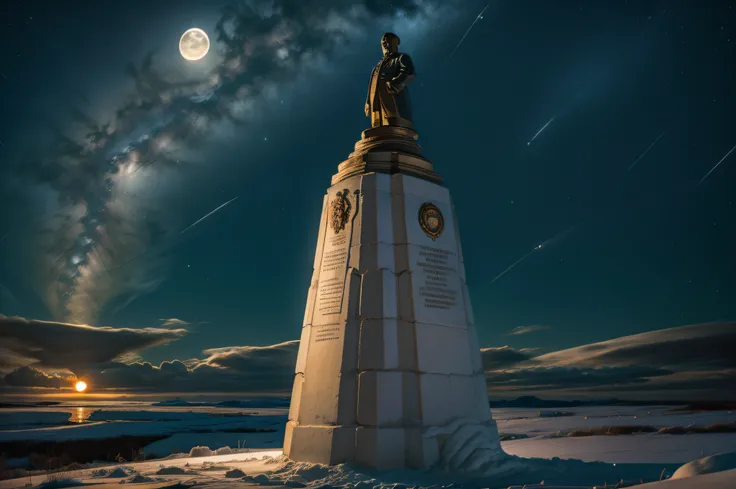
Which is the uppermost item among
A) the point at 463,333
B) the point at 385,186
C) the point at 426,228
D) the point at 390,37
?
the point at 390,37

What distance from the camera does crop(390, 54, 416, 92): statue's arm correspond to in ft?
44.9

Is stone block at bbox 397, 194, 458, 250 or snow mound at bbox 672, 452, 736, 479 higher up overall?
stone block at bbox 397, 194, 458, 250

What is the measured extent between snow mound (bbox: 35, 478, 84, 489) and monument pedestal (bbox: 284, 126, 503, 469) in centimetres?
394

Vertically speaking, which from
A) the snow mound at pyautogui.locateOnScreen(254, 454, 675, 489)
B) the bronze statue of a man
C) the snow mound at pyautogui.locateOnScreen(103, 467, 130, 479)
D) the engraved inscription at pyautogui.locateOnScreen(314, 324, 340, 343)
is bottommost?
the snow mound at pyautogui.locateOnScreen(254, 454, 675, 489)

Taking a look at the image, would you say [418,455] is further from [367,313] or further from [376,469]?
[367,313]

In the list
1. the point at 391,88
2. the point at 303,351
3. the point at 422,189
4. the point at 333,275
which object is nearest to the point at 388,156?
the point at 422,189

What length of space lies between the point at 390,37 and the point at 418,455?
9.96m

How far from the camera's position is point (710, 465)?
834 cm

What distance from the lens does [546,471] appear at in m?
10.5

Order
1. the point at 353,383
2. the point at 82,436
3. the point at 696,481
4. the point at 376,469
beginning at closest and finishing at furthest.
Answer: the point at 696,481
the point at 376,469
the point at 353,383
the point at 82,436

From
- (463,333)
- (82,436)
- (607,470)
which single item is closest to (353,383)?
(463,333)

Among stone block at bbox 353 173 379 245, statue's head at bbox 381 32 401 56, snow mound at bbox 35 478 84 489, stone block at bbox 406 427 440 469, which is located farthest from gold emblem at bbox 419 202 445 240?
snow mound at bbox 35 478 84 489

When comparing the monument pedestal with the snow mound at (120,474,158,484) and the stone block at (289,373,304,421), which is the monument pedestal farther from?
the snow mound at (120,474,158,484)

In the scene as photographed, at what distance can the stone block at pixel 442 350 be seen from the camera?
37.8 feet
